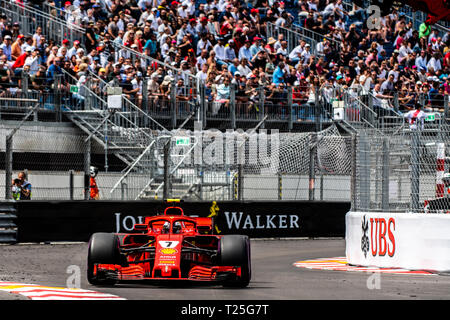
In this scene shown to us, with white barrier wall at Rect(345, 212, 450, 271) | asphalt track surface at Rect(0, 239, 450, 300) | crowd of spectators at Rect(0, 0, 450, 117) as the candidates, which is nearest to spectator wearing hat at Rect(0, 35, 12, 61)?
crowd of spectators at Rect(0, 0, 450, 117)

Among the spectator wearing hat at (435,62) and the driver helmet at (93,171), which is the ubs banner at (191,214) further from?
the spectator wearing hat at (435,62)

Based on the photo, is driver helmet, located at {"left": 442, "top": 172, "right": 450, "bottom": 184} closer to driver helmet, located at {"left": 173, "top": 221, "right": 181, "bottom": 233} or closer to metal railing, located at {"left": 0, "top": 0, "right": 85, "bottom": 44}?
driver helmet, located at {"left": 173, "top": 221, "right": 181, "bottom": 233}

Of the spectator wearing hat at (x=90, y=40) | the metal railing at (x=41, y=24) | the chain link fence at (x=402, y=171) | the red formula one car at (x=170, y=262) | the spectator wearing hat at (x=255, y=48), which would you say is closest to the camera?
the red formula one car at (x=170, y=262)

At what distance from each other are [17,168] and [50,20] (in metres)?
Result: 5.24

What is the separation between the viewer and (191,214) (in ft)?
71.1

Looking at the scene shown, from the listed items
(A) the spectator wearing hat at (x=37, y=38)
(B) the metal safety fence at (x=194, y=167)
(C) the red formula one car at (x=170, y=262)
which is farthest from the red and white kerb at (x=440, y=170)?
(A) the spectator wearing hat at (x=37, y=38)

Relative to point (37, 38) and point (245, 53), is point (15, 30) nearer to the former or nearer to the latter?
point (37, 38)

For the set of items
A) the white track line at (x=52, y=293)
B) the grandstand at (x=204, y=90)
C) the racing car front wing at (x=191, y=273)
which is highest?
the grandstand at (x=204, y=90)

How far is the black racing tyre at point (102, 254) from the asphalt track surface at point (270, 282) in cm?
14

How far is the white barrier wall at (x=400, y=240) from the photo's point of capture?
45.4 ft

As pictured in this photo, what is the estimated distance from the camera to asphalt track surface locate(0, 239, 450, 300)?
10.5 metres

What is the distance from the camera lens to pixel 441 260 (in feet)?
45.1
